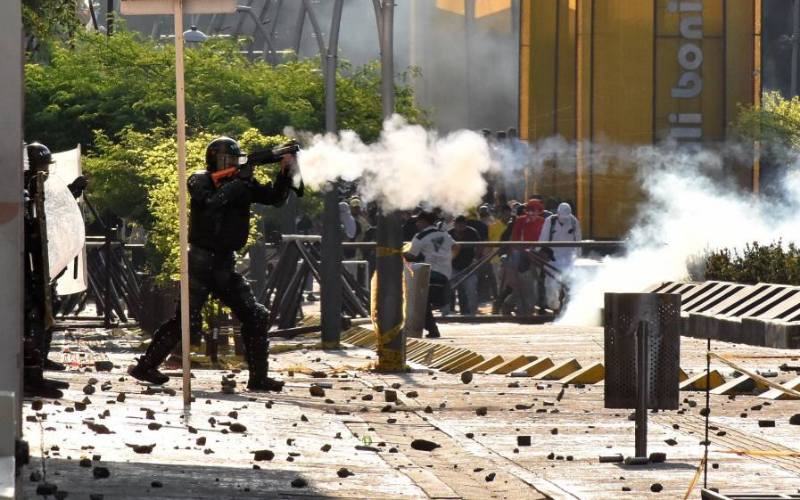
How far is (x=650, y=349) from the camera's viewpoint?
9.68 m

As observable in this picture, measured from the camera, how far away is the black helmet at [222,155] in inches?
531

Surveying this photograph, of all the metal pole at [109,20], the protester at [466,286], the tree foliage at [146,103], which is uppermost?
the metal pole at [109,20]

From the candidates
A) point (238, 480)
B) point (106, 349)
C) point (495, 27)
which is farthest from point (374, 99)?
point (238, 480)

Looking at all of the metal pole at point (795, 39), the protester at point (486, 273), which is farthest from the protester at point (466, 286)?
the metal pole at point (795, 39)

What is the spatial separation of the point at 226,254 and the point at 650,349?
14.2 ft

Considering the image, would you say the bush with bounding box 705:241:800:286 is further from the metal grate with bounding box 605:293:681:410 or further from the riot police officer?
the metal grate with bounding box 605:293:681:410

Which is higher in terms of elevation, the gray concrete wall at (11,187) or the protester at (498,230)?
the gray concrete wall at (11,187)

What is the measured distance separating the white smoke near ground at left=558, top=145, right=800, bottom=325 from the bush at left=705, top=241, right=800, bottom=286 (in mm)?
1116

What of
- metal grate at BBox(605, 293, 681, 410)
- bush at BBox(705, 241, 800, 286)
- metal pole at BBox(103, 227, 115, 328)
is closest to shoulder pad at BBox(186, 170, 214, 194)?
metal grate at BBox(605, 293, 681, 410)

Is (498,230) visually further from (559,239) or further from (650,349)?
(650,349)

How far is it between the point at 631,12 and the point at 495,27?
4874 millimetres

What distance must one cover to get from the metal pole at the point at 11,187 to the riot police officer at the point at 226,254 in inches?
213

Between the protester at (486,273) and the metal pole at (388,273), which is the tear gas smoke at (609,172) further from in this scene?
the protester at (486,273)

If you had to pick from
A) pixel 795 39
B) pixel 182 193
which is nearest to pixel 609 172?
pixel 795 39
